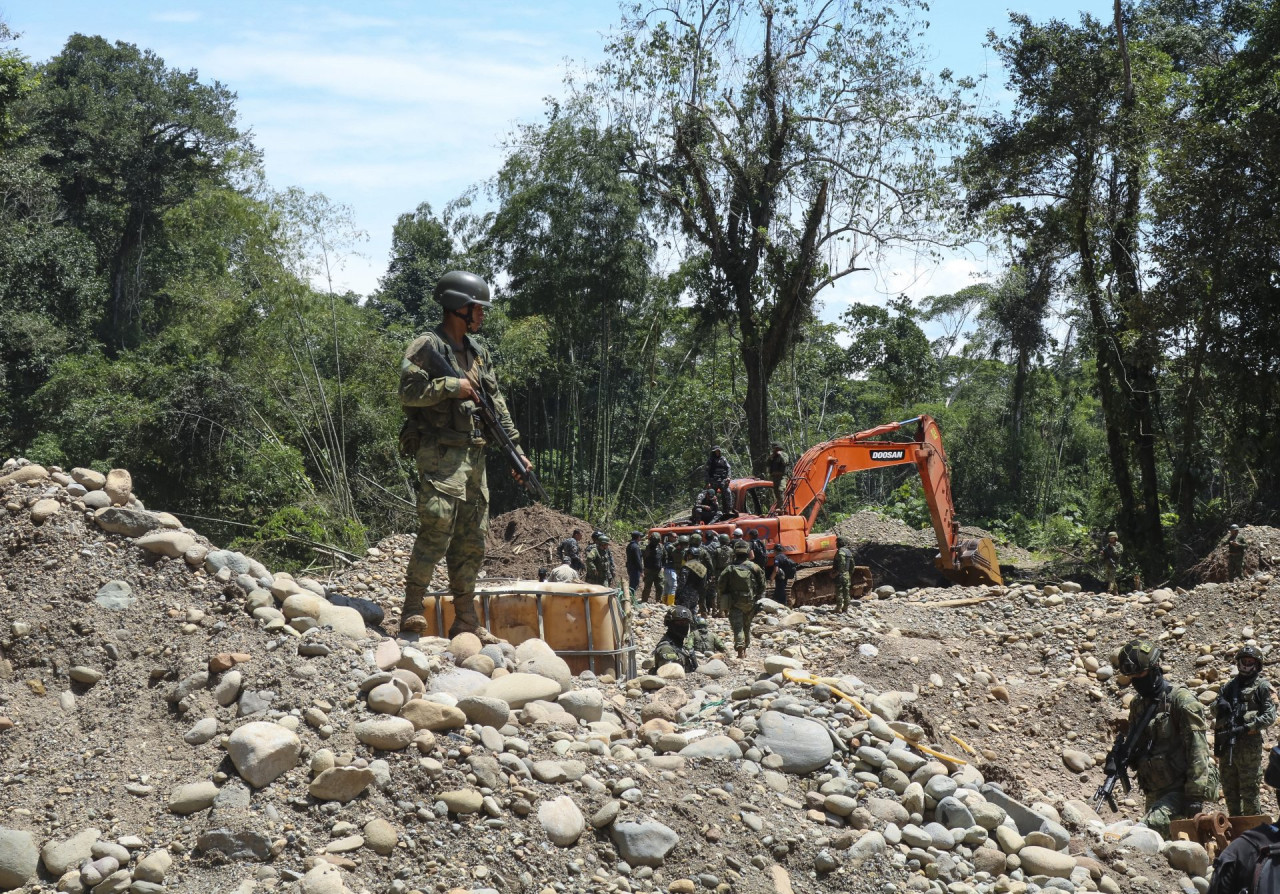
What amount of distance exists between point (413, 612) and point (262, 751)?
203 centimetres

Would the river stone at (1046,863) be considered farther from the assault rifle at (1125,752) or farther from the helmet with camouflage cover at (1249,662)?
the helmet with camouflage cover at (1249,662)

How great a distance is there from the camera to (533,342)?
70.3 ft

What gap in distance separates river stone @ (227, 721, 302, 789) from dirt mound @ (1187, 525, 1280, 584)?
35.2ft

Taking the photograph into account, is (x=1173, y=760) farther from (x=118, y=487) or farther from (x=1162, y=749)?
(x=118, y=487)

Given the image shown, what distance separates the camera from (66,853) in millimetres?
3500

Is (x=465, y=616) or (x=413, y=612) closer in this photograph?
(x=413, y=612)

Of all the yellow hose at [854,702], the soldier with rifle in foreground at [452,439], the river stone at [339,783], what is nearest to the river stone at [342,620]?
the soldier with rifle in foreground at [452,439]

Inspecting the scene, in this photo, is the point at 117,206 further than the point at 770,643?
Yes

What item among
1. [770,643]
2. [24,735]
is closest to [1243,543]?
[770,643]

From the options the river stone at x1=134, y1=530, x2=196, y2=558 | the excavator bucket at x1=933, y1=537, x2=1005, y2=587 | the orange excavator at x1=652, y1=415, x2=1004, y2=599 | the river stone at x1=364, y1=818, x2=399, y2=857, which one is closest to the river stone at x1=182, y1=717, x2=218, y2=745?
the river stone at x1=364, y1=818, x2=399, y2=857

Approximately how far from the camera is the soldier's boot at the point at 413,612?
5660 mm

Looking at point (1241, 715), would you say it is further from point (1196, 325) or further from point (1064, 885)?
point (1196, 325)

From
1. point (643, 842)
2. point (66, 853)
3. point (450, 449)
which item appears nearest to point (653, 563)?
point (450, 449)

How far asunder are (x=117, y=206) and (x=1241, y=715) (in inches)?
1235
